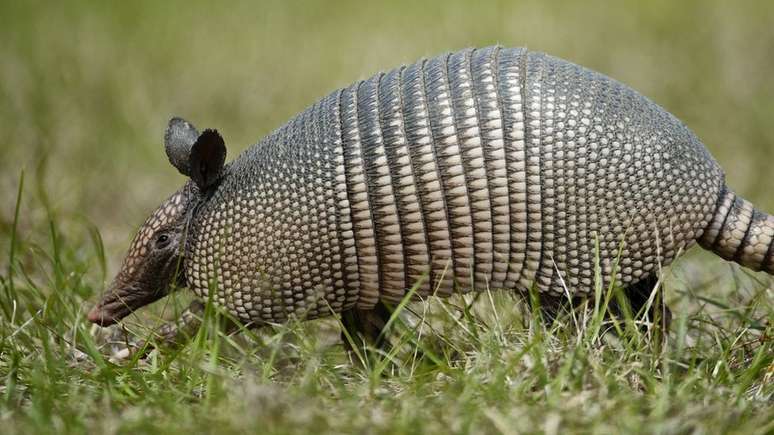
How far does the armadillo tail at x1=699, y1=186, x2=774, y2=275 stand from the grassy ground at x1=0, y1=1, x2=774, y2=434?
24 cm

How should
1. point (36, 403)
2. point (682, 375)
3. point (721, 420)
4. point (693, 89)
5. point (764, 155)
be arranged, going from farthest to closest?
point (693, 89), point (764, 155), point (682, 375), point (36, 403), point (721, 420)

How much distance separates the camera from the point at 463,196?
4.48 meters

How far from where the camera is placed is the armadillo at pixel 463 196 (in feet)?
14.5

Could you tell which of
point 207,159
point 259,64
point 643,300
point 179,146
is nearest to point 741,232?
point 643,300

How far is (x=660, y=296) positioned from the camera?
475cm

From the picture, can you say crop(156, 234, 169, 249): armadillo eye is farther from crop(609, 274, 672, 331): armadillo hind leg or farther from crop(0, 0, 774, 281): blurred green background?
crop(0, 0, 774, 281): blurred green background

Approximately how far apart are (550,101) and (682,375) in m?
1.34

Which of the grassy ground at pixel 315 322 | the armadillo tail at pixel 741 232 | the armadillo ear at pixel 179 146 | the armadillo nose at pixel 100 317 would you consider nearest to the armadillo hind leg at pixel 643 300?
the grassy ground at pixel 315 322

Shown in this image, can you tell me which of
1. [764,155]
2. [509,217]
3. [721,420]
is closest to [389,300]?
[509,217]

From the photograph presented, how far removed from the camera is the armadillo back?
441 centimetres

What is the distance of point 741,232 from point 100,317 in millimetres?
3160

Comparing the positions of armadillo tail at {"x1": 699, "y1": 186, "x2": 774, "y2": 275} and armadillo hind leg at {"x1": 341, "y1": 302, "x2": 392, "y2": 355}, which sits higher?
armadillo tail at {"x1": 699, "y1": 186, "x2": 774, "y2": 275}

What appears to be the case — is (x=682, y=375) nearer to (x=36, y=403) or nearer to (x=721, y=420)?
(x=721, y=420)

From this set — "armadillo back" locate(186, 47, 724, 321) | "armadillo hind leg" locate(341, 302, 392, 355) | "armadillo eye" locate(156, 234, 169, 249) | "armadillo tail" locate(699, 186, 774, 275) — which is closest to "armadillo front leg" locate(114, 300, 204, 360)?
"armadillo back" locate(186, 47, 724, 321)
